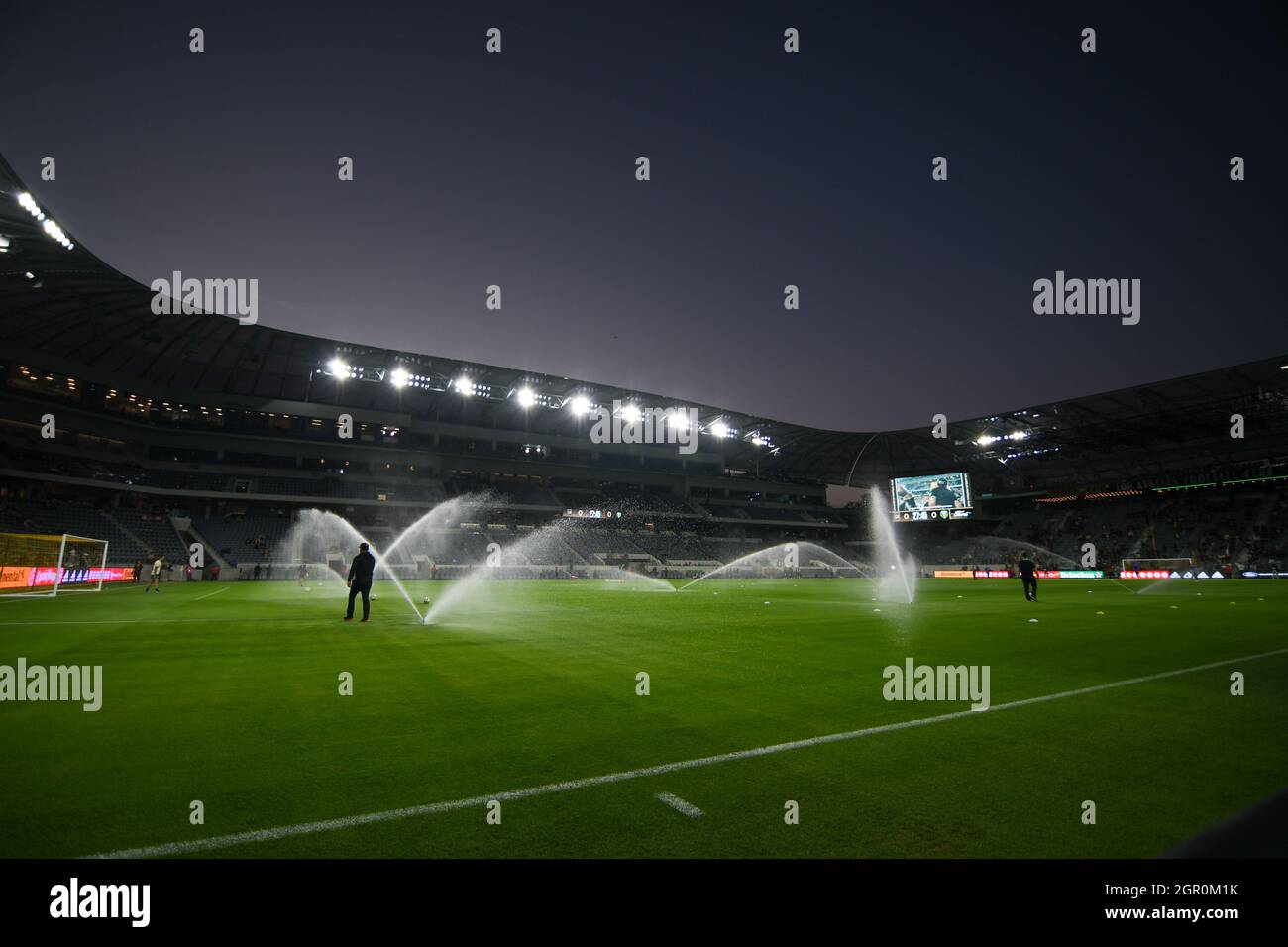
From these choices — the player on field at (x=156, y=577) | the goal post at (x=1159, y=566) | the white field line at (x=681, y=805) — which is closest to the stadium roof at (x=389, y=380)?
the goal post at (x=1159, y=566)

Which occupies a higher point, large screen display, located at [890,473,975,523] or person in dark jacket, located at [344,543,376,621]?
large screen display, located at [890,473,975,523]

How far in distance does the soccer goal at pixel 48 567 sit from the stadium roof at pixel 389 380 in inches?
535

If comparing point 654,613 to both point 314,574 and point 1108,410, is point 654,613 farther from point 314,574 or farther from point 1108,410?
point 1108,410

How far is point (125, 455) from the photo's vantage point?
5081 centimetres

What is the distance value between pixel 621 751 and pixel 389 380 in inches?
2202

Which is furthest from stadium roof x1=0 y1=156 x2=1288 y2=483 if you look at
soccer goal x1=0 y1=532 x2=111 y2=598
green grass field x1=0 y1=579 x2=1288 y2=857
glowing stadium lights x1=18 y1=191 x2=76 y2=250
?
green grass field x1=0 y1=579 x2=1288 y2=857

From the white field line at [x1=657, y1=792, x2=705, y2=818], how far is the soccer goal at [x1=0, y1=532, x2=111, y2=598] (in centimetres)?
2973

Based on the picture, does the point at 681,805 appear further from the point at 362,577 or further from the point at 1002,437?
the point at 1002,437

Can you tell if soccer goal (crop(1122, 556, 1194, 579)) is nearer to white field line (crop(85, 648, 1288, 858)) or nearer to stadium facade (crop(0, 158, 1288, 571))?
stadium facade (crop(0, 158, 1288, 571))

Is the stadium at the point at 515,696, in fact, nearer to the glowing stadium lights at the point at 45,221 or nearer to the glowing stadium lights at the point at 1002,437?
the glowing stadium lights at the point at 45,221

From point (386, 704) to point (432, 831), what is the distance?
365 centimetres

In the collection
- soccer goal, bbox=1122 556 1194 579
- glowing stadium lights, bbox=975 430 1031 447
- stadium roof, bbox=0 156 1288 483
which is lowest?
soccer goal, bbox=1122 556 1194 579

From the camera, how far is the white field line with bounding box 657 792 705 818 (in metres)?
3.80
